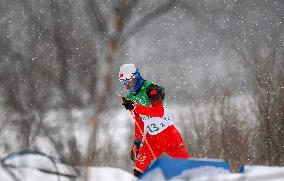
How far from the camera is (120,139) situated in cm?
1652

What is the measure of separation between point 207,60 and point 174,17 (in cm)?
1039

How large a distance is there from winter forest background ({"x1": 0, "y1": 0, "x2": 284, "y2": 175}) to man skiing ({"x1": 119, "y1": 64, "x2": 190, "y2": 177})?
430 mm

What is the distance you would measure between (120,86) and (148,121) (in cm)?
1652

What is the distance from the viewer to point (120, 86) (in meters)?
23.0

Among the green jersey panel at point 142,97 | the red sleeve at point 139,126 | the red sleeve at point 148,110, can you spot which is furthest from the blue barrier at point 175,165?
the red sleeve at point 139,126

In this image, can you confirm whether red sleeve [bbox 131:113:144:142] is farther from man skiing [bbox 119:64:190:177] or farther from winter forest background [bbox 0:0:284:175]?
winter forest background [bbox 0:0:284:175]

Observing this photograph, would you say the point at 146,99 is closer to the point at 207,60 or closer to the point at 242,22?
the point at 207,60

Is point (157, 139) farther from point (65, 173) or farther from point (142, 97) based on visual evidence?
point (65, 173)

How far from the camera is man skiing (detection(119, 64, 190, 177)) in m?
6.14

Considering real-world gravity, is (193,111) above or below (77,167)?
below

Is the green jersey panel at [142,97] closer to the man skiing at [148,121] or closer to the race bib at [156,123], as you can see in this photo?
the man skiing at [148,121]

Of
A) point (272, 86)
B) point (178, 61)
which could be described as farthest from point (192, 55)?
point (272, 86)

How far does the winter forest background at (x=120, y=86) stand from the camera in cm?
309

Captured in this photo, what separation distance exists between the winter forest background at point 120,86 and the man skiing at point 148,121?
43 cm
